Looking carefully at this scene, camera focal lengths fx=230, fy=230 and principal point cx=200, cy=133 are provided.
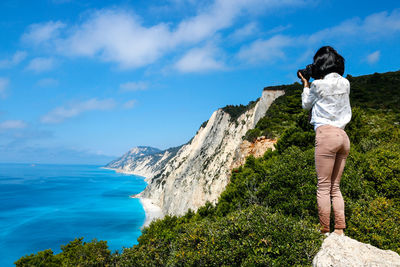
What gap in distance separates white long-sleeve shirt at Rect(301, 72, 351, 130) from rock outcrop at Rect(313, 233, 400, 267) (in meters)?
1.85

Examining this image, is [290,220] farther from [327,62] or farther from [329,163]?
[327,62]

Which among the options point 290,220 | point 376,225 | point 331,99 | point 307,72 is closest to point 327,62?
point 307,72

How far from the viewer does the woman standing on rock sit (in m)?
3.47

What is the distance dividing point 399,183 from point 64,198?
357 ft

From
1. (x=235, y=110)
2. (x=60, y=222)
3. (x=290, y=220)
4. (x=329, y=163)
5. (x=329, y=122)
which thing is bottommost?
(x=290, y=220)

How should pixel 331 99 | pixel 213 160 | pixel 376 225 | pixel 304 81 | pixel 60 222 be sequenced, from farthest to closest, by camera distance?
pixel 60 222, pixel 213 160, pixel 376 225, pixel 304 81, pixel 331 99

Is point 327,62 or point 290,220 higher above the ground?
point 327,62

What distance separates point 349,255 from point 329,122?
1983 mm

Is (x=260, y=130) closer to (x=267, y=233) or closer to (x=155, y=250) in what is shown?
(x=155, y=250)

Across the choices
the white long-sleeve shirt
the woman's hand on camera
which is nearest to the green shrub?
the white long-sleeve shirt

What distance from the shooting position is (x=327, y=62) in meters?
3.74

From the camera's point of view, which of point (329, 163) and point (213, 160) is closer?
point (329, 163)

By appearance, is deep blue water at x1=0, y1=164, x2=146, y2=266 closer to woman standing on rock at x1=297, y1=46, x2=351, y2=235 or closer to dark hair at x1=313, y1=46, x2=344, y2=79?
woman standing on rock at x1=297, y1=46, x2=351, y2=235

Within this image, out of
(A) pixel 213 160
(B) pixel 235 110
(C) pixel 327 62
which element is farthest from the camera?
(B) pixel 235 110
